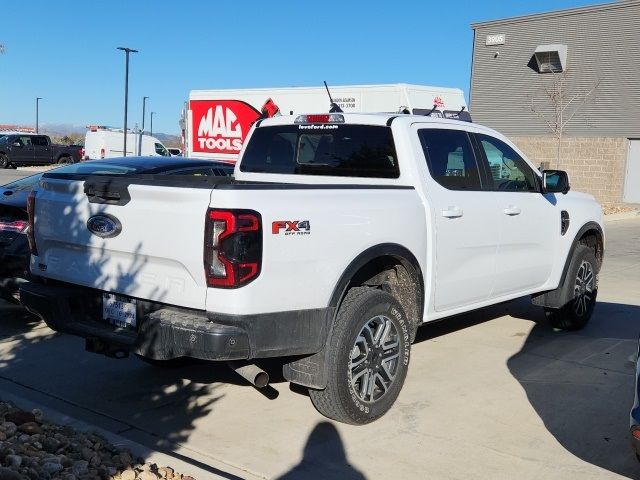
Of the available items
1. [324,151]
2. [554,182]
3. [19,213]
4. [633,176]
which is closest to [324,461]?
[324,151]

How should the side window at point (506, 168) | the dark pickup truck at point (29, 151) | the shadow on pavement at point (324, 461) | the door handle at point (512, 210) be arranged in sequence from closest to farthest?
the shadow on pavement at point (324, 461) → the door handle at point (512, 210) → the side window at point (506, 168) → the dark pickup truck at point (29, 151)

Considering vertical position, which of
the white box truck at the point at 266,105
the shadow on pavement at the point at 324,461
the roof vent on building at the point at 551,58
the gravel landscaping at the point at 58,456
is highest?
the roof vent on building at the point at 551,58

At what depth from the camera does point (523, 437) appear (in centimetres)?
445

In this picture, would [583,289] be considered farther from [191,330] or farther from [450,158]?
[191,330]

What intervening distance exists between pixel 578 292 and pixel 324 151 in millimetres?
3100

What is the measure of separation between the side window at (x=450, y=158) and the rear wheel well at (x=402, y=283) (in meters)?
0.76

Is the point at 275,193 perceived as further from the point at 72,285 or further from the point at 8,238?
the point at 8,238

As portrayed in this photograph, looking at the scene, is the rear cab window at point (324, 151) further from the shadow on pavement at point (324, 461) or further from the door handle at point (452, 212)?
the shadow on pavement at point (324, 461)

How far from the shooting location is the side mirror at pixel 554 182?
6289 mm

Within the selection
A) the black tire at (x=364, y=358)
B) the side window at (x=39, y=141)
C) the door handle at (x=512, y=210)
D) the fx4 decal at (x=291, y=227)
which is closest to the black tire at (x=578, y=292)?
the door handle at (x=512, y=210)

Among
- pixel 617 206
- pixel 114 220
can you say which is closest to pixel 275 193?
pixel 114 220

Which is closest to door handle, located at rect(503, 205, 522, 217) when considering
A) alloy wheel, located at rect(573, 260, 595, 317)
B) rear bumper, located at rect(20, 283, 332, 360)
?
alloy wheel, located at rect(573, 260, 595, 317)

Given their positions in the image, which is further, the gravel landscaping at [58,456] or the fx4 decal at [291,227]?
the fx4 decal at [291,227]

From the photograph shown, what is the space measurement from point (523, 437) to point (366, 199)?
1770 mm
